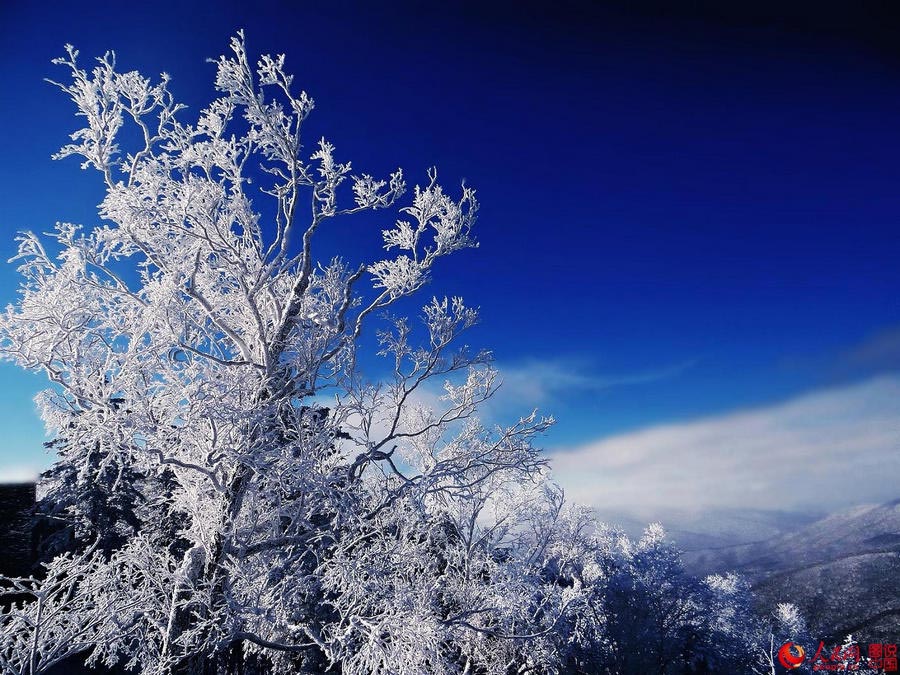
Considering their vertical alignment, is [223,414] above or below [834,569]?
above

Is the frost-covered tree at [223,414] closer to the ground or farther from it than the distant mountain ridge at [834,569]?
farther from it

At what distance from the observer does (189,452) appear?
25.7ft

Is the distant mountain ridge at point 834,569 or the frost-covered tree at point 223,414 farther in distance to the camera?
the distant mountain ridge at point 834,569

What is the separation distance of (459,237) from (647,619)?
26229 mm

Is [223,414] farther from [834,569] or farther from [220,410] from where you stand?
[834,569]

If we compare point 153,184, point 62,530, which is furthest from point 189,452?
point 62,530

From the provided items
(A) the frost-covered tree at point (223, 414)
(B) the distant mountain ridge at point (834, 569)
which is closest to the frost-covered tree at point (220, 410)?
(A) the frost-covered tree at point (223, 414)

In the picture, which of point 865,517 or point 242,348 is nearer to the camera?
point 242,348

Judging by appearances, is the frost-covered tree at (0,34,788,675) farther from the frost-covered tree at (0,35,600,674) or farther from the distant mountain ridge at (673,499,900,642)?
the distant mountain ridge at (673,499,900,642)

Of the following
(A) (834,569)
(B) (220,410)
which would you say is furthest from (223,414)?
(A) (834,569)

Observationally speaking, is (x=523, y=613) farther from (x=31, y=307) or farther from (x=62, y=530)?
(x=62, y=530)

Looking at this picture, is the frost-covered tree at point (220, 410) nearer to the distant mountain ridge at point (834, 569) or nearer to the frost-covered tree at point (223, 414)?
the frost-covered tree at point (223, 414)

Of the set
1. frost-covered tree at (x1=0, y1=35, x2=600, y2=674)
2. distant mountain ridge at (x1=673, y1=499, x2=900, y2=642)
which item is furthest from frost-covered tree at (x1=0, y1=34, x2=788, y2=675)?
distant mountain ridge at (x1=673, y1=499, x2=900, y2=642)

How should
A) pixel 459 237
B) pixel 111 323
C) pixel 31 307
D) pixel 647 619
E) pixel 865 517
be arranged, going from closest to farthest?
pixel 31 307 → pixel 111 323 → pixel 459 237 → pixel 647 619 → pixel 865 517
